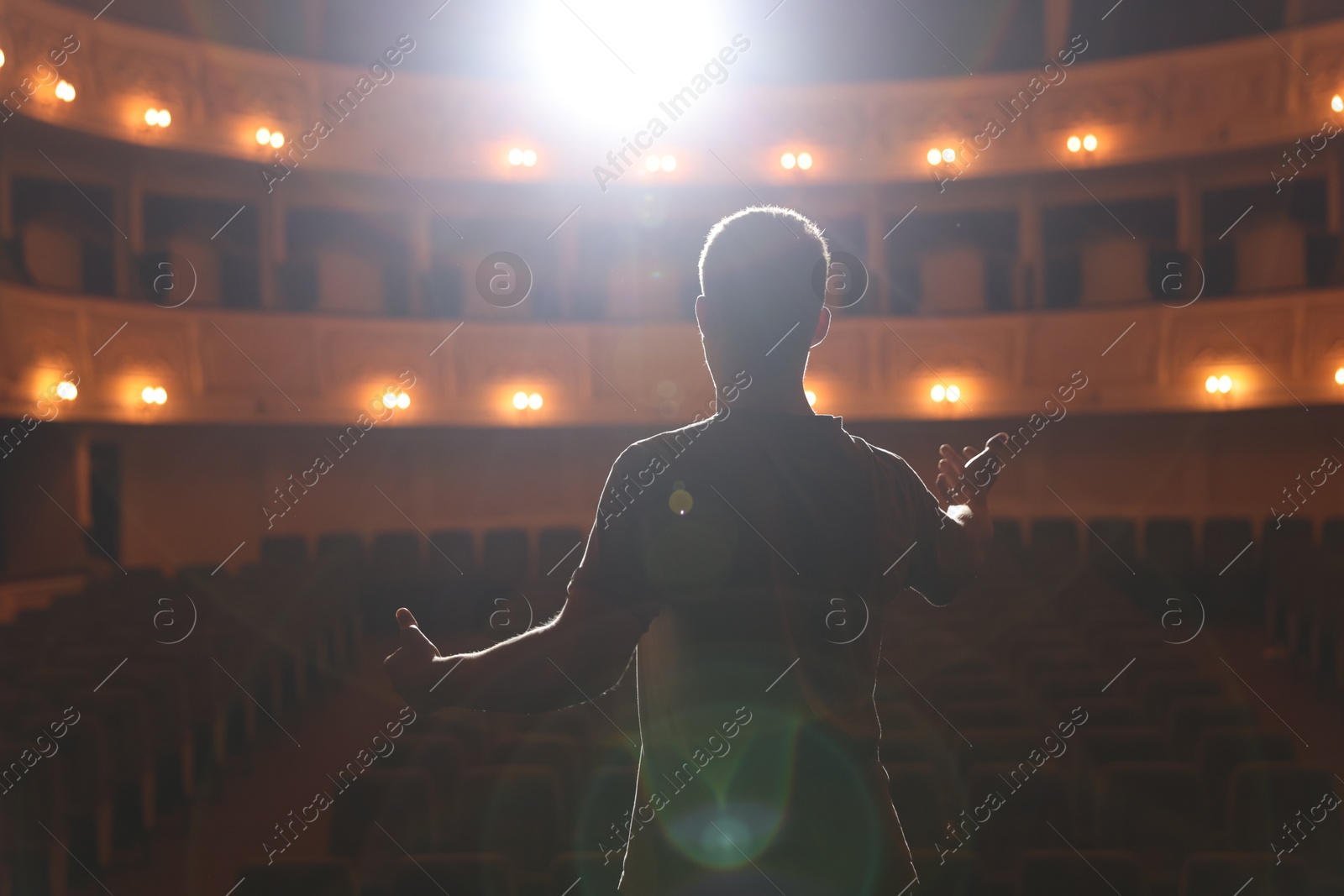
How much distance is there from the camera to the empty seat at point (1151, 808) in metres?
3.85

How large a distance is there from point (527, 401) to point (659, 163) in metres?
4.20

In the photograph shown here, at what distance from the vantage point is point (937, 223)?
15.5 meters

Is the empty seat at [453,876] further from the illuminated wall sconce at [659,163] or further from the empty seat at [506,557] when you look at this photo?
the illuminated wall sconce at [659,163]

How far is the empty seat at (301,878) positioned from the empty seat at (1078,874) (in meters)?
Answer: 2.07

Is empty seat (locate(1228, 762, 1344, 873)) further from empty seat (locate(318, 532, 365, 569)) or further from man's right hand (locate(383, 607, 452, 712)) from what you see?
empty seat (locate(318, 532, 365, 569))

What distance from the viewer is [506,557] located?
45.8 ft

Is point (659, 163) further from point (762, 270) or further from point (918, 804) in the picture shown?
point (762, 270)

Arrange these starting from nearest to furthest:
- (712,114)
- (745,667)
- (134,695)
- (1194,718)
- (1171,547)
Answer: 1. (745,667)
2. (1194,718)
3. (134,695)
4. (1171,547)
5. (712,114)

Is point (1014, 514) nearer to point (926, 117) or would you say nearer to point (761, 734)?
point (926, 117)

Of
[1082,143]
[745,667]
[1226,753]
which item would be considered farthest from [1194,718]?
[1082,143]

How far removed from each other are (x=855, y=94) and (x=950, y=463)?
47.5 ft

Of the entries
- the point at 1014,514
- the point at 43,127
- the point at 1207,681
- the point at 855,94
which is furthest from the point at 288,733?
the point at 855,94

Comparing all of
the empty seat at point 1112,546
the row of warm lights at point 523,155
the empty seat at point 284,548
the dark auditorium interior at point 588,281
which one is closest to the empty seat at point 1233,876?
the dark auditorium interior at point 588,281

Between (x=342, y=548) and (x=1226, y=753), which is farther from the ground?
(x=342, y=548)
